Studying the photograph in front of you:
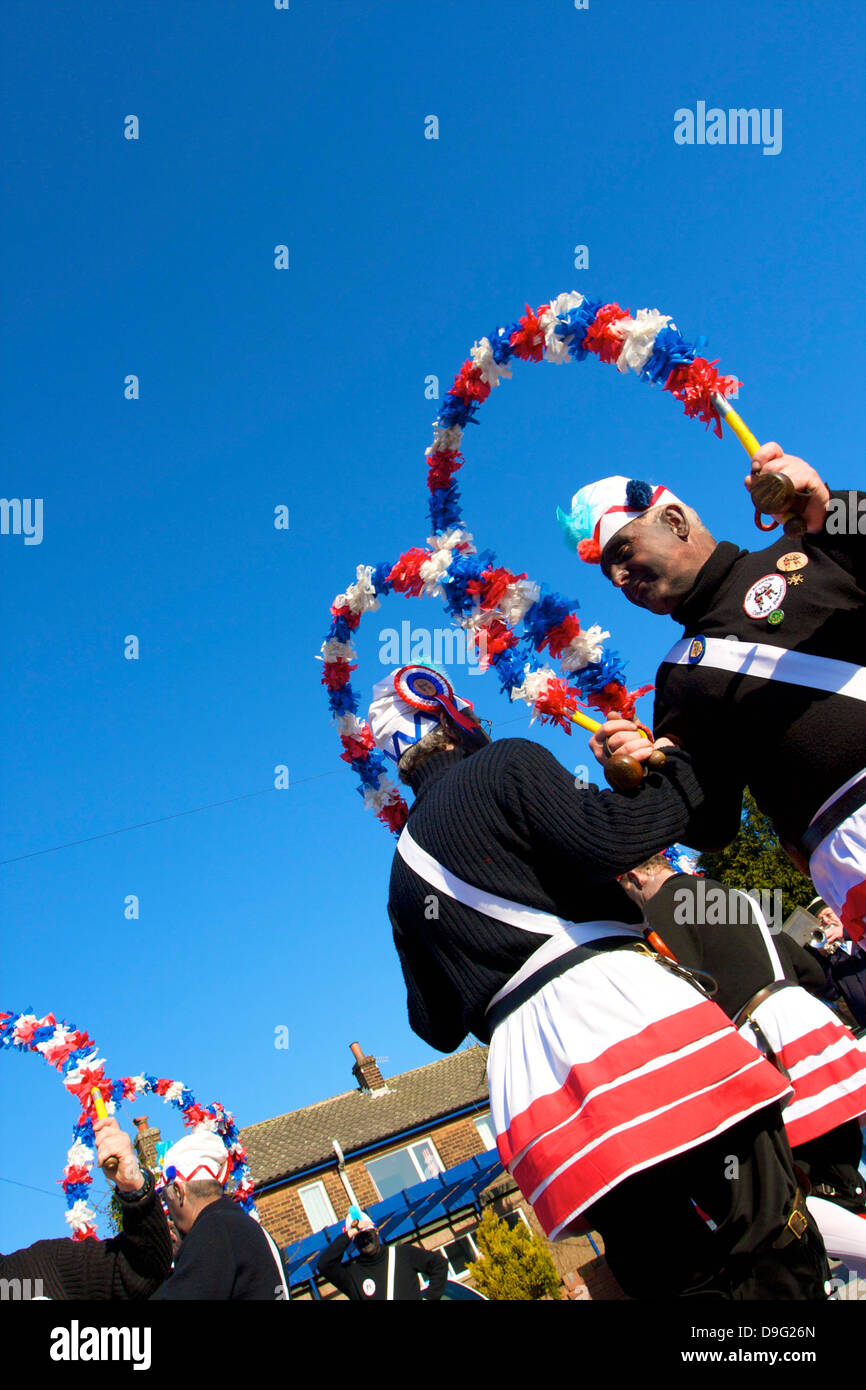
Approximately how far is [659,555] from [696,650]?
Result: 384mm

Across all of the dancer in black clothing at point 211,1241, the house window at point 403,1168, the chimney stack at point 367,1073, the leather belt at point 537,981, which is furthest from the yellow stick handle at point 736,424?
the chimney stack at point 367,1073

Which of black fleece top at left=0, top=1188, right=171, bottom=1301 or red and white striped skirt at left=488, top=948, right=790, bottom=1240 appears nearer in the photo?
red and white striped skirt at left=488, top=948, right=790, bottom=1240

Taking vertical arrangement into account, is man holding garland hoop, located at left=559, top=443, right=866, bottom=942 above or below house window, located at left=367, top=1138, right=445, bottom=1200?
above

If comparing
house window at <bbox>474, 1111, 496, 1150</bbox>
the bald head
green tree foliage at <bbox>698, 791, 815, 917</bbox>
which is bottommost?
house window at <bbox>474, 1111, 496, 1150</bbox>

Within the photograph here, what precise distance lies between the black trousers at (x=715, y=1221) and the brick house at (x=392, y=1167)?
14.5m

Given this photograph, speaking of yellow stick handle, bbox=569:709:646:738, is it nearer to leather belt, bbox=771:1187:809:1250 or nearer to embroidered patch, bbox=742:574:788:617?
embroidered patch, bbox=742:574:788:617

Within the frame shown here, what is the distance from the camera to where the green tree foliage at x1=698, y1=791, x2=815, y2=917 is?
52.9 feet

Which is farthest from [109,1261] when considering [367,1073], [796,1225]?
[367,1073]

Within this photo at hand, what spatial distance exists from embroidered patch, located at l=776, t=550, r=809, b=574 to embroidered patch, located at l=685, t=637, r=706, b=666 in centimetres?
26

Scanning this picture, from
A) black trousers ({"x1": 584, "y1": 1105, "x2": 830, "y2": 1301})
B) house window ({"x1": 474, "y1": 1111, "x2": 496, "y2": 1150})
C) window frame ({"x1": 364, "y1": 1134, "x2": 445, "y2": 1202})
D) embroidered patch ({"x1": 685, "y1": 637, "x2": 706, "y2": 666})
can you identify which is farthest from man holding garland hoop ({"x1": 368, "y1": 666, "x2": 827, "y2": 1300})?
house window ({"x1": 474, "y1": 1111, "x2": 496, "y2": 1150})

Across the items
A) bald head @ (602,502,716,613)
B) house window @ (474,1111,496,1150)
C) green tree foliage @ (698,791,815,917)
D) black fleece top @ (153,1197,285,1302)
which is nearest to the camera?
bald head @ (602,502,716,613)

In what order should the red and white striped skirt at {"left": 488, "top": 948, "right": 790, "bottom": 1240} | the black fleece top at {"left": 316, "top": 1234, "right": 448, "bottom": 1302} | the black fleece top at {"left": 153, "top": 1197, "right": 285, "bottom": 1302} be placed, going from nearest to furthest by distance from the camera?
1. the red and white striped skirt at {"left": 488, "top": 948, "right": 790, "bottom": 1240}
2. the black fleece top at {"left": 153, "top": 1197, "right": 285, "bottom": 1302}
3. the black fleece top at {"left": 316, "top": 1234, "right": 448, "bottom": 1302}

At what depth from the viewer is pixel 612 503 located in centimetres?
282
